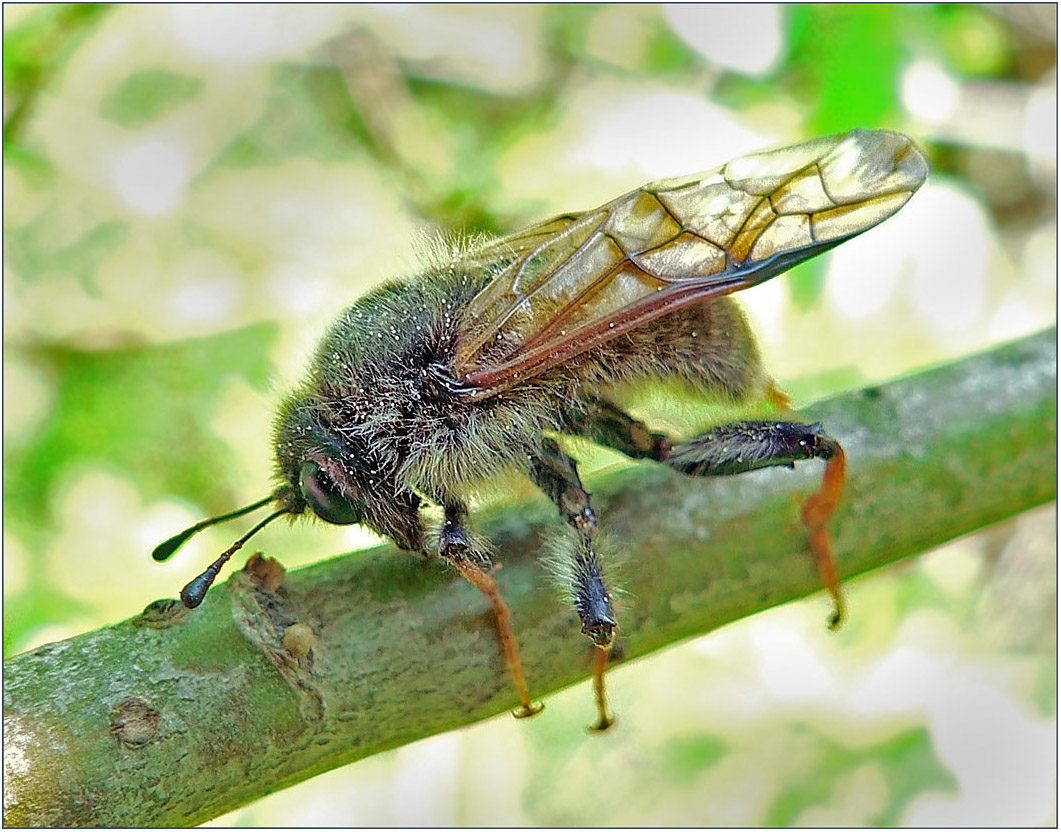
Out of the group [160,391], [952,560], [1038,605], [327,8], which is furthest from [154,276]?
[1038,605]

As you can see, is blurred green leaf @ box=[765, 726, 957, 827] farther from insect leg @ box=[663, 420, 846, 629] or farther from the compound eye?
the compound eye

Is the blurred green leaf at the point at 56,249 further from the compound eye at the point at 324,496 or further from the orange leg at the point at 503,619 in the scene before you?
the orange leg at the point at 503,619

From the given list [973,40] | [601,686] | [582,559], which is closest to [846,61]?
[973,40]

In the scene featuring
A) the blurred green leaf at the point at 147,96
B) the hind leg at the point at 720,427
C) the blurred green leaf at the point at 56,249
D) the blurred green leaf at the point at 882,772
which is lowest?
the blurred green leaf at the point at 882,772

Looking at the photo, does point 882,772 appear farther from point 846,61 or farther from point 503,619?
point 846,61

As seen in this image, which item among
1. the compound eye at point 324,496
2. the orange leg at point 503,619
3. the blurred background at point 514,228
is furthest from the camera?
the blurred background at point 514,228

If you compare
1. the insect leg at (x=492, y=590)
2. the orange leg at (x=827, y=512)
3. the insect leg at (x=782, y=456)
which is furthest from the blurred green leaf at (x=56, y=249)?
the orange leg at (x=827, y=512)

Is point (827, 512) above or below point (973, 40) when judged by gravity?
below

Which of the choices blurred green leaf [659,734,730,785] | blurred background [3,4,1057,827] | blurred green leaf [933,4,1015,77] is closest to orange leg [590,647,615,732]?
blurred background [3,4,1057,827]
